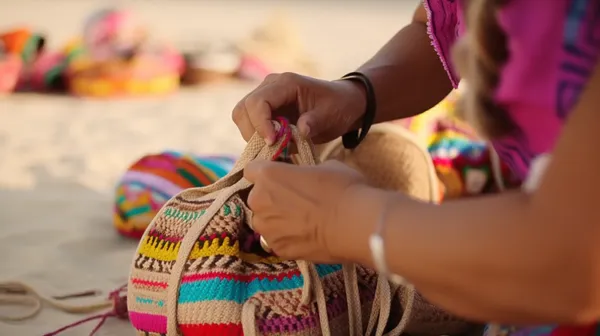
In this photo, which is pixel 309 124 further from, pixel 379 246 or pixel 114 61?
pixel 114 61

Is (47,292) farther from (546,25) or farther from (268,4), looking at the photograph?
(268,4)

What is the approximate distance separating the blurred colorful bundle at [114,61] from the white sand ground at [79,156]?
→ 12 cm

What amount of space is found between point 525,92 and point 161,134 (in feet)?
7.81

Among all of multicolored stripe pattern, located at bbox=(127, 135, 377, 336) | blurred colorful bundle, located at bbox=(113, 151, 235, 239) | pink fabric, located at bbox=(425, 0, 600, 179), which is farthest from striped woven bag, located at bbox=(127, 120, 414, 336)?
blurred colorful bundle, located at bbox=(113, 151, 235, 239)

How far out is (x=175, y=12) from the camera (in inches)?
279

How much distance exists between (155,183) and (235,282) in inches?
35.3

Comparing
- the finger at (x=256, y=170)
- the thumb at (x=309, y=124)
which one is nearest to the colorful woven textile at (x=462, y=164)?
the thumb at (x=309, y=124)

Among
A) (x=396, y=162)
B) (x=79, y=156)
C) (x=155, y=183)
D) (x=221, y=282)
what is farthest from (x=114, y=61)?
(x=221, y=282)

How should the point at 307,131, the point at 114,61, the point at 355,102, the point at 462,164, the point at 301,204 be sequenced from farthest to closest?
the point at 114,61, the point at 462,164, the point at 355,102, the point at 307,131, the point at 301,204

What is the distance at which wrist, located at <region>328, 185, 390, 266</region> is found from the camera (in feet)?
2.59

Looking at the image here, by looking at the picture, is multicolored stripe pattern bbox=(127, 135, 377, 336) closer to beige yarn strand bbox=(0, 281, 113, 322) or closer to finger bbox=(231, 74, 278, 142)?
finger bbox=(231, 74, 278, 142)

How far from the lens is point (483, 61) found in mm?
787

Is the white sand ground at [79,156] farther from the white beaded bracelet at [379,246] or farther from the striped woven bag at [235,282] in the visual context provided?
the white beaded bracelet at [379,246]

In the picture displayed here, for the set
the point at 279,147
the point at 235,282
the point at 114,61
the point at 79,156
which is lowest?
the point at 79,156
